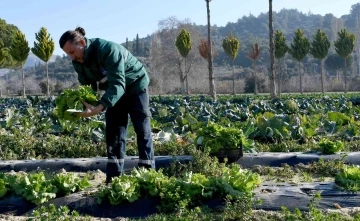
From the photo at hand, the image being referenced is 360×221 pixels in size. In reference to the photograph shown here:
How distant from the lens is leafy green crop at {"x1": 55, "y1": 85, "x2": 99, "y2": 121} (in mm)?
5203

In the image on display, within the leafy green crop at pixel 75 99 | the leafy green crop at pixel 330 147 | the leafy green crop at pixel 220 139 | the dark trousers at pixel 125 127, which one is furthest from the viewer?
the leafy green crop at pixel 330 147

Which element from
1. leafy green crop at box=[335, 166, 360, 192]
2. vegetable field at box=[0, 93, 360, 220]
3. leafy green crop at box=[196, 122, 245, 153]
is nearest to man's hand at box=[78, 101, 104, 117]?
vegetable field at box=[0, 93, 360, 220]

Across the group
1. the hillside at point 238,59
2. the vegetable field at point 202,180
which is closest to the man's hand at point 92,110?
the vegetable field at point 202,180

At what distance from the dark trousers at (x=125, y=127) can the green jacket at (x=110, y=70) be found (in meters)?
0.14

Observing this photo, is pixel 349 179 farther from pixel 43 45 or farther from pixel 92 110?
pixel 43 45

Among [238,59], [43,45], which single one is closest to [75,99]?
[43,45]

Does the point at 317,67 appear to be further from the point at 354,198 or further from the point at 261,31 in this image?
the point at 354,198

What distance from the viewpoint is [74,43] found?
509 cm

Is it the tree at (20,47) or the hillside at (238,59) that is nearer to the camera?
the tree at (20,47)

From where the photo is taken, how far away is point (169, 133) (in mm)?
9016

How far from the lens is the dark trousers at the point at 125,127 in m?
5.56

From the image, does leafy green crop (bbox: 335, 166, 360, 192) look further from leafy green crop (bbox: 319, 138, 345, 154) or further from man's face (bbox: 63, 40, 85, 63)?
man's face (bbox: 63, 40, 85, 63)

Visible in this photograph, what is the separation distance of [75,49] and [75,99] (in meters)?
0.48

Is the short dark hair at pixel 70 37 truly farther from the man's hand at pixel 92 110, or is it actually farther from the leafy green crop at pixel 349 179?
the leafy green crop at pixel 349 179
